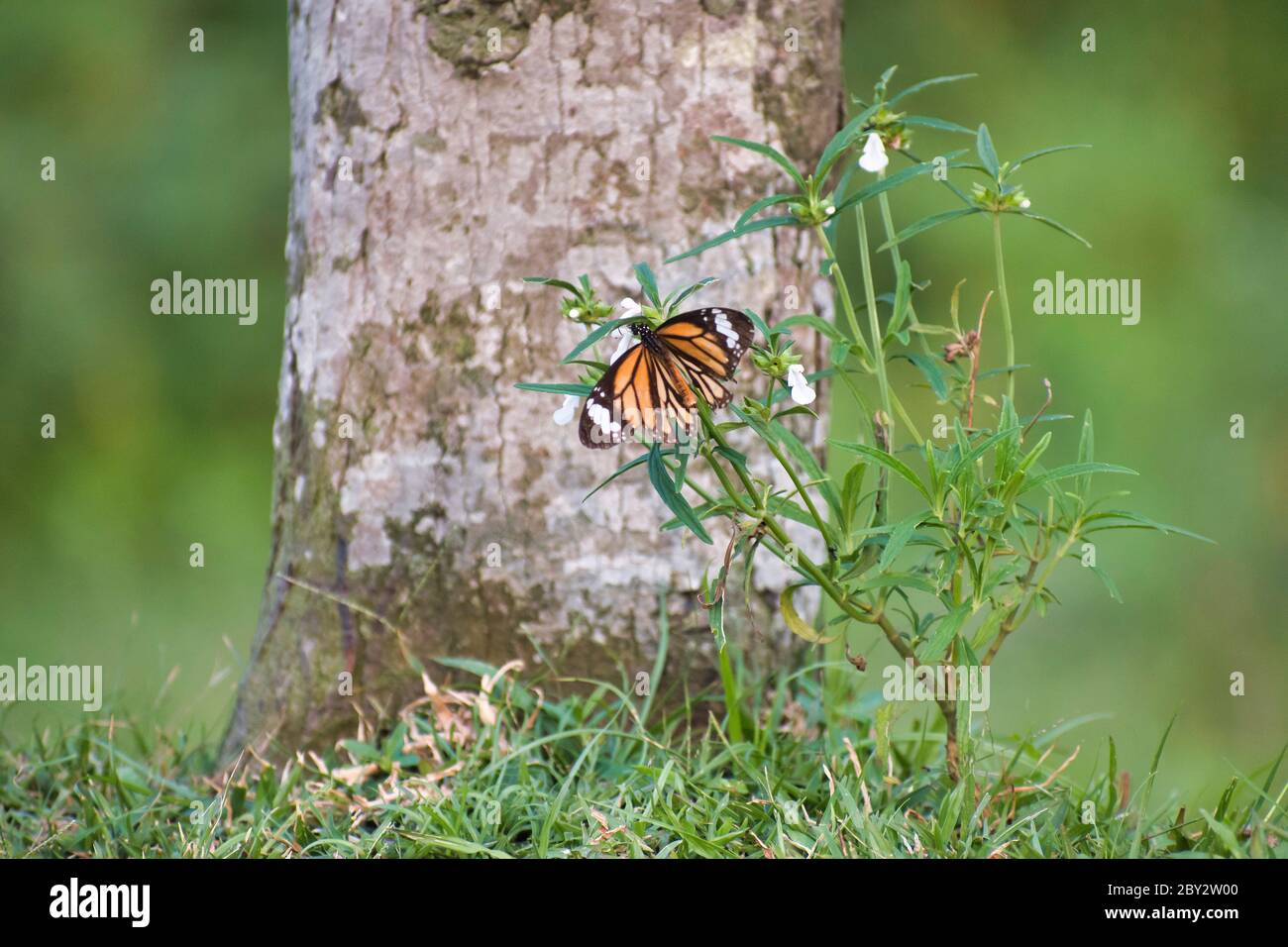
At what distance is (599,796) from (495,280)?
892mm

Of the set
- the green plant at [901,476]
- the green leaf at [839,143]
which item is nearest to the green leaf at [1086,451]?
the green plant at [901,476]

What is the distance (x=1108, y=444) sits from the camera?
462 cm

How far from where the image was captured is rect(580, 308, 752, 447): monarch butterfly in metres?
1.39

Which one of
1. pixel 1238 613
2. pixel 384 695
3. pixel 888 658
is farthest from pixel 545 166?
pixel 1238 613

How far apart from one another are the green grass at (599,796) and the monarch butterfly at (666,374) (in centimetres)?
54

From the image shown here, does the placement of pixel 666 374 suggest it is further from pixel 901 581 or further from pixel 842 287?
pixel 901 581

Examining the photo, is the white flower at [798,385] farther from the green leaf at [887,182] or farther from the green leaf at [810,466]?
the green leaf at [887,182]

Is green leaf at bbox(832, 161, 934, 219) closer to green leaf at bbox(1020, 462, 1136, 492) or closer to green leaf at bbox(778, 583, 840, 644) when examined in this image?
green leaf at bbox(1020, 462, 1136, 492)

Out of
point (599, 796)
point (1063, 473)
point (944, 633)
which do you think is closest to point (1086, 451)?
point (1063, 473)

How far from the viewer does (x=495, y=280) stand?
2.00 meters

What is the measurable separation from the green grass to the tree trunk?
0.13m

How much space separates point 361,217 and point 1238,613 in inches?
158

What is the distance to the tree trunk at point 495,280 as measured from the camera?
1989mm

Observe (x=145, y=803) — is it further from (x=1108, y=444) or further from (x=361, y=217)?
(x=1108, y=444)
